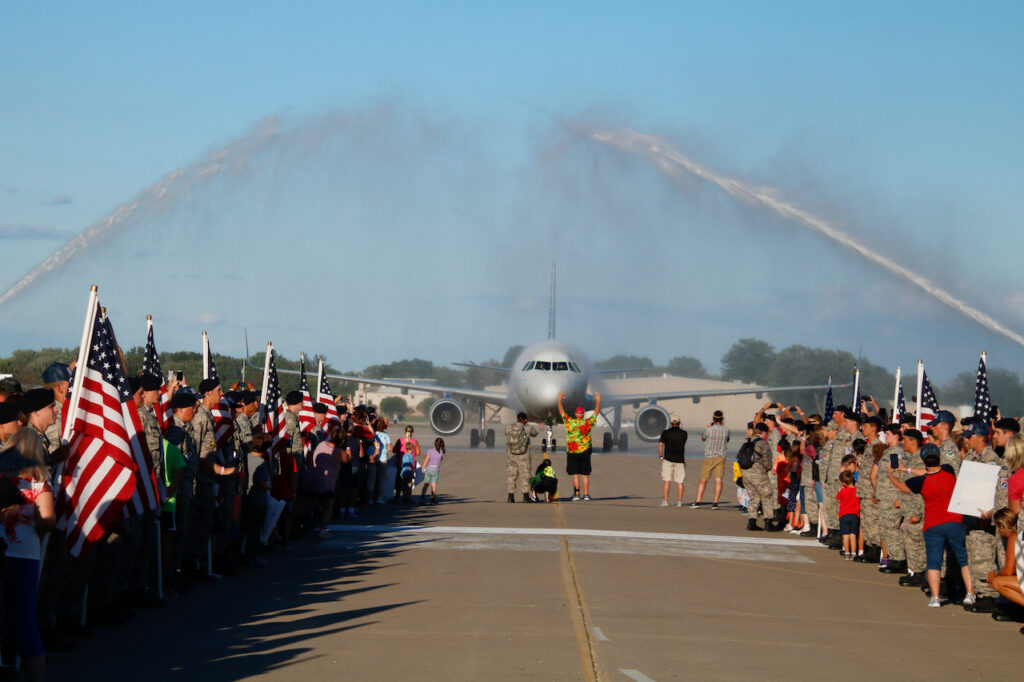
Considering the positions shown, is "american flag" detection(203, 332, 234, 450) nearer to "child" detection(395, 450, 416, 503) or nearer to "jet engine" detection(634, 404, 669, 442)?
"child" detection(395, 450, 416, 503)

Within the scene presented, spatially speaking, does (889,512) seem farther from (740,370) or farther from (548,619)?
(740,370)

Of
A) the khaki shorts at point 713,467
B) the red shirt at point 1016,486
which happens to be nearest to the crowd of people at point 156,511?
the red shirt at point 1016,486

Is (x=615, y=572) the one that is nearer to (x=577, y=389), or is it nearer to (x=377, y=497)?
(x=377, y=497)

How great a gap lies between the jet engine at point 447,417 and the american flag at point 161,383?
101 feet

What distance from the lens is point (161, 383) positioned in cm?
1110

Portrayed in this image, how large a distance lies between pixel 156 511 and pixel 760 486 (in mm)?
10820

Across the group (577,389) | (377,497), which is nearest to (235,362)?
(577,389)

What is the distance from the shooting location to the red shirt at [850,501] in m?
14.6

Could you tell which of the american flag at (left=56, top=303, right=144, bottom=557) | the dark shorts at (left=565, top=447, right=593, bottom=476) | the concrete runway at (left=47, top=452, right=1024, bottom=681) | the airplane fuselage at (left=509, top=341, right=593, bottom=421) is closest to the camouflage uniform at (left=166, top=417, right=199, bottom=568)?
the concrete runway at (left=47, top=452, right=1024, bottom=681)

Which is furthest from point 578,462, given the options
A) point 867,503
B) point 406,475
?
point 867,503

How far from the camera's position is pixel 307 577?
11938mm

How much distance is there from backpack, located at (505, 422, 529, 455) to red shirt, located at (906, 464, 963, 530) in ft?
35.2

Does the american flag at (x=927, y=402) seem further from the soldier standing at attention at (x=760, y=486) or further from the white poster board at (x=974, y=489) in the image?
the white poster board at (x=974, y=489)

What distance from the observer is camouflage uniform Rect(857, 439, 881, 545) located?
1378cm
